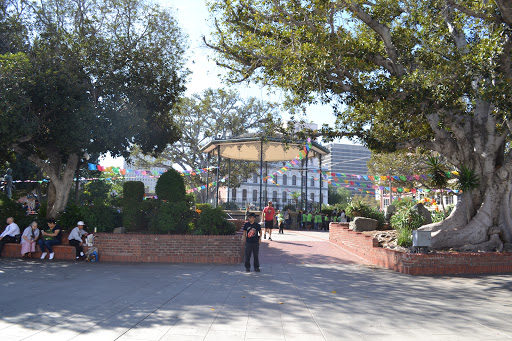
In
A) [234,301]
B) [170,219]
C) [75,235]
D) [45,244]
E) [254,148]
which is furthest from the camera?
[254,148]

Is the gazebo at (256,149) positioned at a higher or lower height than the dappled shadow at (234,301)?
higher

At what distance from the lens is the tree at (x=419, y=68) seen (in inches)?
380

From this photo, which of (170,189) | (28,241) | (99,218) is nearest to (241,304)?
(170,189)

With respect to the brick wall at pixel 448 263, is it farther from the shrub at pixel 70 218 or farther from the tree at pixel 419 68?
the shrub at pixel 70 218

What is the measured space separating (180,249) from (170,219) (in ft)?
3.18

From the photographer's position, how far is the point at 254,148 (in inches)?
1059

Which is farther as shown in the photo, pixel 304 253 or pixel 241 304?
pixel 304 253

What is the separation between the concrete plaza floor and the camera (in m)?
4.56

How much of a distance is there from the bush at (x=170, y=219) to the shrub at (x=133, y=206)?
0.60 m

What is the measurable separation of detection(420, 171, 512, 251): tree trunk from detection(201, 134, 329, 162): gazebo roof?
11318 mm

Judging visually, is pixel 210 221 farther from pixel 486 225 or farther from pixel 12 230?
pixel 486 225

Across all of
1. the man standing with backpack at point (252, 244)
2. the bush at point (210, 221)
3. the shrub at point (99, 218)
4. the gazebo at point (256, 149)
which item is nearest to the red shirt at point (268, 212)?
the bush at point (210, 221)

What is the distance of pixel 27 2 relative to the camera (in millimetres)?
13688

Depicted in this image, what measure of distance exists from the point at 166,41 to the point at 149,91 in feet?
6.70
